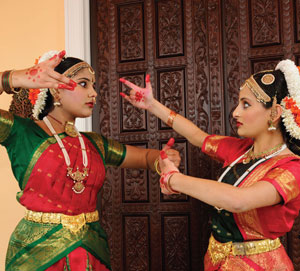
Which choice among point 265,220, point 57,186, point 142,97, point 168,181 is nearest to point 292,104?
point 265,220

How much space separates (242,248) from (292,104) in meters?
0.67

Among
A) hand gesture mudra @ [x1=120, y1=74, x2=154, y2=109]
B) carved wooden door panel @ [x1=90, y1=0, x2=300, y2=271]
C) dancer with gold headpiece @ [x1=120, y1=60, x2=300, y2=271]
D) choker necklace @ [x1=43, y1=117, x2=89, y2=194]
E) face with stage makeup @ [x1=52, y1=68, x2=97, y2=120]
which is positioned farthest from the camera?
carved wooden door panel @ [x1=90, y1=0, x2=300, y2=271]

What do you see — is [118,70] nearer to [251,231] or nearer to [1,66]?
[1,66]

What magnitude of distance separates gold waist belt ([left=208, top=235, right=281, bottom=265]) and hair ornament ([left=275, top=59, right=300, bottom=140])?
50 cm

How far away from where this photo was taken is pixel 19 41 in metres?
Answer: 3.16

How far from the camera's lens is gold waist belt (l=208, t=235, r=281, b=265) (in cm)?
179

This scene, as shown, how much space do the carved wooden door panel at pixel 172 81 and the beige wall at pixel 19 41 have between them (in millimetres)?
306

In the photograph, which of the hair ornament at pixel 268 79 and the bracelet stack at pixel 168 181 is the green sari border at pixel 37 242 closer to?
the bracelet stack at pixel 168 181

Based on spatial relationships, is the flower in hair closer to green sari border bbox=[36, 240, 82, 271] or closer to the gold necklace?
green sari border bbox=[36, 240, 82, 271]

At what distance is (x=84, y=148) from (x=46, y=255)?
53cm

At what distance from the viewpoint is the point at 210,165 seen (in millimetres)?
2740

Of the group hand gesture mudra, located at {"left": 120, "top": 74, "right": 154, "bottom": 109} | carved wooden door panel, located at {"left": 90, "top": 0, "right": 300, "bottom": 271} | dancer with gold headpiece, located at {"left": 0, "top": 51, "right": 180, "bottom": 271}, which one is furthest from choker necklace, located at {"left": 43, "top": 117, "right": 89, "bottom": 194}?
carved wooden door panel, located at {"left": 90, "top": 0, "right": 300, "bottom": 271}

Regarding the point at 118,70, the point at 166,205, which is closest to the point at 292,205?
the point at 166,205

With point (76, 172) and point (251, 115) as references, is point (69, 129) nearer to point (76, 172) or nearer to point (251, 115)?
point (76, 172)
